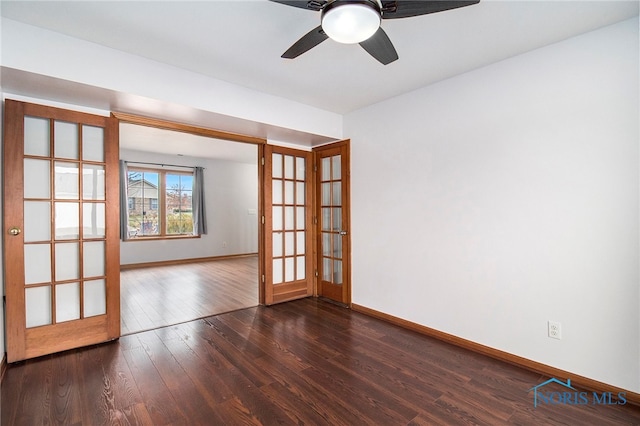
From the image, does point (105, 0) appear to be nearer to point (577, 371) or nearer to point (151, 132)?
point (151, 132)

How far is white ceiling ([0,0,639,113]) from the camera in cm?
194

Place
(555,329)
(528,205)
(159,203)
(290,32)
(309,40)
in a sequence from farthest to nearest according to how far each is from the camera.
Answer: (159,203)
(528,205)
(555,329)
(290,32)
(309,40)

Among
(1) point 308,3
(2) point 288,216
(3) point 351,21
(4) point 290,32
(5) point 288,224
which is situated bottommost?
(5) point 288,224

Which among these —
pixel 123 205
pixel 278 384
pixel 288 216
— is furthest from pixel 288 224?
pixel 123 205

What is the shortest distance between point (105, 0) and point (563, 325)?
3.92 metres

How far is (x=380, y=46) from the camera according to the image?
1841 mm

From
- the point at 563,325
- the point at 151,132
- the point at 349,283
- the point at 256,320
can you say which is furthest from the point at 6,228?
the point at 563,325

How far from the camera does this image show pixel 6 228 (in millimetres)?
2373

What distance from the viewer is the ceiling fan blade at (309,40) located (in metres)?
1.71

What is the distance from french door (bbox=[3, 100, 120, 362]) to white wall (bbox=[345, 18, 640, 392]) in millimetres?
2913

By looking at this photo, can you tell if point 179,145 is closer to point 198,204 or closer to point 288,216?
point 198,204

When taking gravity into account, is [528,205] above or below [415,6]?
below

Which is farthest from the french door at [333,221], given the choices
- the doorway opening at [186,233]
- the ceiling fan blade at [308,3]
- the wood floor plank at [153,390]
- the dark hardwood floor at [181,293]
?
the ceiling fan blade at [308,3]

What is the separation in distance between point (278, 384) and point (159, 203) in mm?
6165
